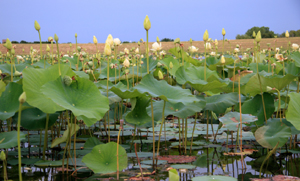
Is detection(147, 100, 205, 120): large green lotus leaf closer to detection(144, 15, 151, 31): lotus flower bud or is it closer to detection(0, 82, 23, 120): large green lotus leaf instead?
detection(144, 15, 151, 31): lotus flower bud

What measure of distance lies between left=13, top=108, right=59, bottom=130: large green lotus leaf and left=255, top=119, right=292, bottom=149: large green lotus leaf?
1.05 m

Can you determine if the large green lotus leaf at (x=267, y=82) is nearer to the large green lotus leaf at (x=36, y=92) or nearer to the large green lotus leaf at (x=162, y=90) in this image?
the large green lotus leaf at (x=162, y=90)

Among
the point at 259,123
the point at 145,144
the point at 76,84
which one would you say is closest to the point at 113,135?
the point at 145,144

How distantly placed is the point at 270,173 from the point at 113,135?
110 centimetres

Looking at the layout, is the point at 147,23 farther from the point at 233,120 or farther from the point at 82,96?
the point at 233,120

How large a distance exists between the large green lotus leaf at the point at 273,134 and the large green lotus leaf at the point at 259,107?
205 millimetres

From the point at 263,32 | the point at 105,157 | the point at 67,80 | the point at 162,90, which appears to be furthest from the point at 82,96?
the point at 263,32

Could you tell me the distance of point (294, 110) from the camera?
1264 millimetres

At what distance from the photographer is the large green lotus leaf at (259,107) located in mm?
1541

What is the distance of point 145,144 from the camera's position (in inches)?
70.7

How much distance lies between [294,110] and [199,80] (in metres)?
0.54

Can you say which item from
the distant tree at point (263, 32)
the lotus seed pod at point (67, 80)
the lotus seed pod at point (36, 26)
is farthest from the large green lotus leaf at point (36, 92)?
the distant tree at point (263, 32)

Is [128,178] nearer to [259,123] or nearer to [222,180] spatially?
[222,180]

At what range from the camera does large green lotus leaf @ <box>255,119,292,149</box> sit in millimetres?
1228
